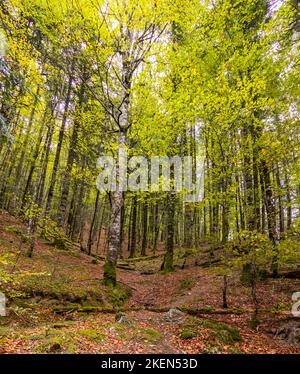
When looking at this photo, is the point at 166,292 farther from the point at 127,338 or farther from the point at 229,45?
the point at 229,45

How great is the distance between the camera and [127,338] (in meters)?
5.10

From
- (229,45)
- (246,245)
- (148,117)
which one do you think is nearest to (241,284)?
(246,245)

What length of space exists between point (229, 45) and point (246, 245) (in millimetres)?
8446

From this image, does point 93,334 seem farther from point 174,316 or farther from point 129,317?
point 174,316

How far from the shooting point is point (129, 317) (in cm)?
644

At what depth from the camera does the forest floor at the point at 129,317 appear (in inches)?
184

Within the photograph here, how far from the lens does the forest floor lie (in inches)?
184
